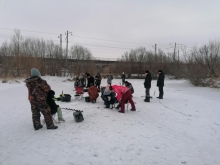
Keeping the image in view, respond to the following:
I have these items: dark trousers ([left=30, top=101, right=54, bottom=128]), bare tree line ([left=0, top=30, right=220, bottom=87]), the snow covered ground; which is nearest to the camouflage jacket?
dark trousers ([left=30, top=101, right=54, bottom=128])

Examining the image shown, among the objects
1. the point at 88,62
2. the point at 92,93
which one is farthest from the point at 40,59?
the point at 92,93

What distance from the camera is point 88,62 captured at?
3272 cm

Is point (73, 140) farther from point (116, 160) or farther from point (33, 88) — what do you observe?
point (33, 88)

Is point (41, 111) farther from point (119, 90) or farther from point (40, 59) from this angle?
point (40, 59)

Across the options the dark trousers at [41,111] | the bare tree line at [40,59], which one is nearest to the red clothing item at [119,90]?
the dark trousers at [41,111]

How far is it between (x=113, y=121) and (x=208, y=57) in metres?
16.9

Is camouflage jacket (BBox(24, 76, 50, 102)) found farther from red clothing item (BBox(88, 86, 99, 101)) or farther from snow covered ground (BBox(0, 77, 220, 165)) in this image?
red clothing item (BBox(88, 86, 99, 101))

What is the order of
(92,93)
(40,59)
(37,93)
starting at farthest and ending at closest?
(40,59), (92,93), (37,93)

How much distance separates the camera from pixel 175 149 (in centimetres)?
396

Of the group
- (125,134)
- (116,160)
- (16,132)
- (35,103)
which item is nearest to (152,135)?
(125,134)

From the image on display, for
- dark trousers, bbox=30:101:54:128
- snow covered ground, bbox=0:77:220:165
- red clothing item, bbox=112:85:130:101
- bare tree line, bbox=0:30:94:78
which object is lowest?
snow covered ground, bbox=0:77:220:165

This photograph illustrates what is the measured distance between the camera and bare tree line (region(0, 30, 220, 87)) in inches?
709

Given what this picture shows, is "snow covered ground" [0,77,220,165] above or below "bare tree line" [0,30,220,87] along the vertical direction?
below

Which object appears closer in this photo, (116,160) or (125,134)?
→ (116,160)
